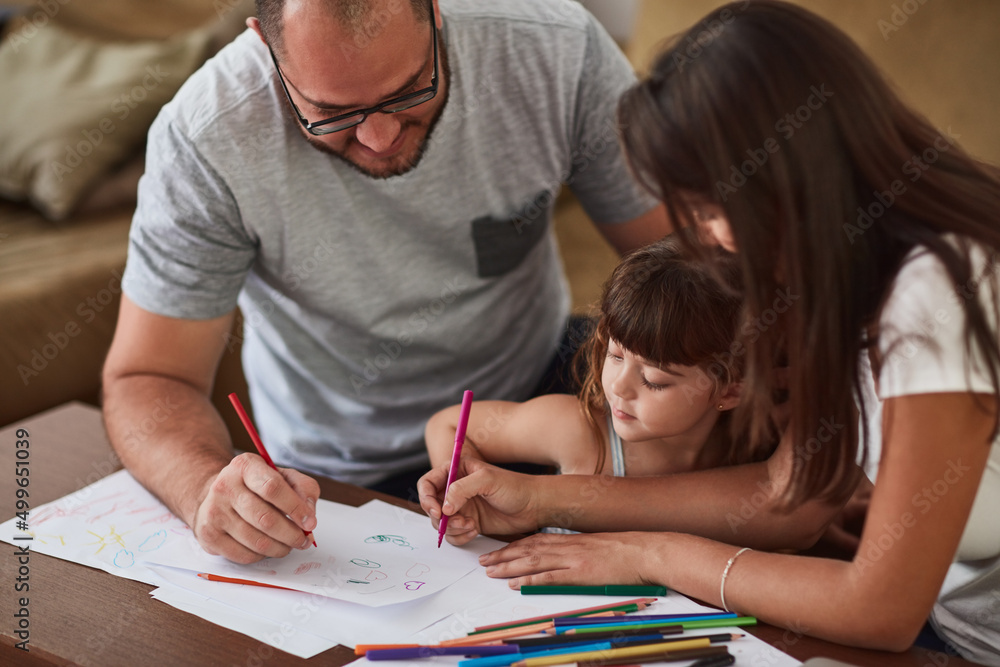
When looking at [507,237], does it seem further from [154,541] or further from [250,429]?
[154,541]

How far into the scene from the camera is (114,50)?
2.64m

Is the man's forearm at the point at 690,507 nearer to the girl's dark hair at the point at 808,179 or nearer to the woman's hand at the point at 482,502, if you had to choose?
the woman's hand at the point at 482,502

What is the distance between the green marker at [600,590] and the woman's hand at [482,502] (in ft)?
0.40

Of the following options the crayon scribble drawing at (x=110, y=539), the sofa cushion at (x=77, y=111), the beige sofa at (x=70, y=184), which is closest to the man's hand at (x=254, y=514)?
the crayon scribble drawing at (x=110, y=539)

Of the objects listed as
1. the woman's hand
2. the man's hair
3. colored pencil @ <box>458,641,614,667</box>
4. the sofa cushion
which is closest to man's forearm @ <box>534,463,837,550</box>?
the woman's hand

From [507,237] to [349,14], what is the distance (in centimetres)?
49

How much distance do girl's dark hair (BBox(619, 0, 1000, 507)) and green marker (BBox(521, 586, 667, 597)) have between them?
215mm

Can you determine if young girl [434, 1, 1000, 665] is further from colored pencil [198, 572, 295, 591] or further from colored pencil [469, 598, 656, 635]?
colored pencil [198, 572, 295, 591]

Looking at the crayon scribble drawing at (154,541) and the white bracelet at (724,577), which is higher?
the white bracelet at (724,577)

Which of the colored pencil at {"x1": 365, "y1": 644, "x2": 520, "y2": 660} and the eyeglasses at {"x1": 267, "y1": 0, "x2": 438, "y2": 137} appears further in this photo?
the eyeglasses at {"x1": 267, "y1": 0, "x2": 438, "y2": 137}

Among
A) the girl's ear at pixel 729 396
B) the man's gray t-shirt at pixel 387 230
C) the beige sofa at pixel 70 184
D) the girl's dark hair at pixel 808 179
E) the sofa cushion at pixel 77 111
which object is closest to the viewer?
the girl's dark hair at pixel 808 179

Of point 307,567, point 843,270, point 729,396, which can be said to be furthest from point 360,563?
point 843,270

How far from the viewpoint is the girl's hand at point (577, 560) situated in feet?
3.05

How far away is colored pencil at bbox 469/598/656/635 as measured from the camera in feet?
2.83
